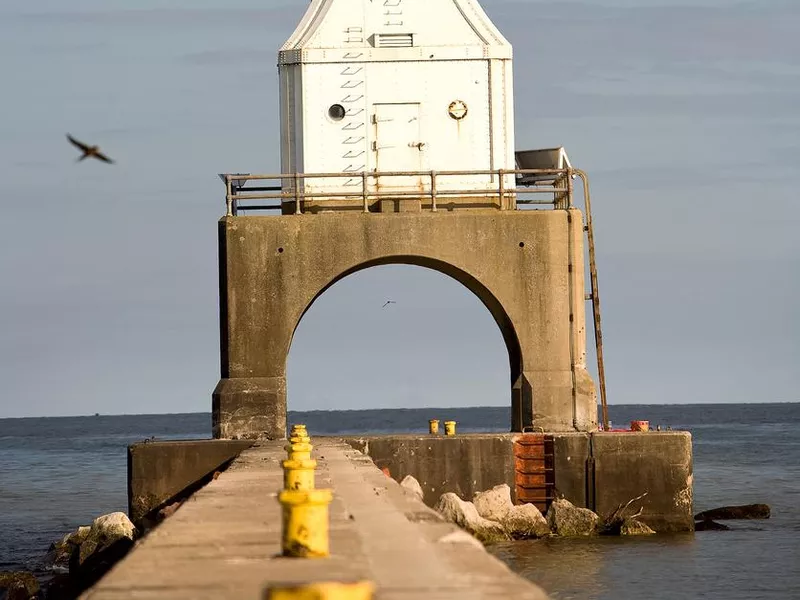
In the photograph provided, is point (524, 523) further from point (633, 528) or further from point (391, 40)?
point (391, 40)

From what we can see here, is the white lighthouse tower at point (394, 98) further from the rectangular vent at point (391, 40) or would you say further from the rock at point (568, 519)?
the rock at point (568, 519)

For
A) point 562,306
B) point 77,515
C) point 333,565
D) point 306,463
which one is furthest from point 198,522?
point 77,515

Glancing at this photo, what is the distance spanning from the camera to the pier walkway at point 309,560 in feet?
32.2

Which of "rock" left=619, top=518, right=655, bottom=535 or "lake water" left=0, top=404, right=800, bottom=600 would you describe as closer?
"lake water" left=0, top=404, right=800, bottom=600

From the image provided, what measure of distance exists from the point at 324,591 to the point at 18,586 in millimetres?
16672

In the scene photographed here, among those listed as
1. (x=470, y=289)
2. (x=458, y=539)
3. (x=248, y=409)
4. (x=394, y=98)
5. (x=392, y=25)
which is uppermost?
(x=392, y=25)

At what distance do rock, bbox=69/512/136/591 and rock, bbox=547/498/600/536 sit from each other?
653 cm

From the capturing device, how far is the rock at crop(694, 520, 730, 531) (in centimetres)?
2844

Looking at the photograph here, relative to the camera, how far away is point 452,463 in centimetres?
2627

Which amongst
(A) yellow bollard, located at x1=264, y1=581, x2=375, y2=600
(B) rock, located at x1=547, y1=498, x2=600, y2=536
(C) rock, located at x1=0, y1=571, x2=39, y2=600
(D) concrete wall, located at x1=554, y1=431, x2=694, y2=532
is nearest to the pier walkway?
(A) yellow bollard, located at x1=264, y1=581, x2=375, y2=600

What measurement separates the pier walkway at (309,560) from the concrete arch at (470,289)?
11338 mm

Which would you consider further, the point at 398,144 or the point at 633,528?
the point at 398,144

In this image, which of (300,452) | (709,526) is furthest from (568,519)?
(300,452)

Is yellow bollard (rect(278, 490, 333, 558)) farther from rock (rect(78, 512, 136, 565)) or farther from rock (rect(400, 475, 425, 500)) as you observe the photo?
rock (rect(78, 512, 136, 565))
